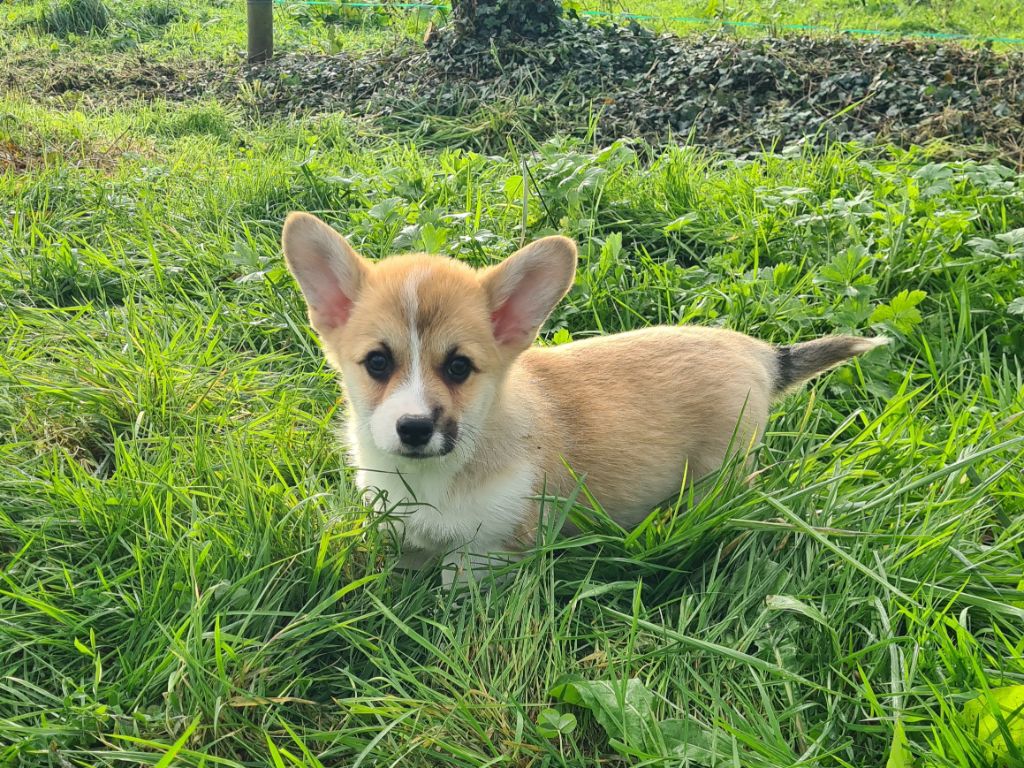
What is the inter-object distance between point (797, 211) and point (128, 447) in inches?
128

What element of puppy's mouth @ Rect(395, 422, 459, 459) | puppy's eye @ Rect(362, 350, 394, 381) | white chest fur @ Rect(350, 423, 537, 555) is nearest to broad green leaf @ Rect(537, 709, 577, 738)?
white chest fur @ Rect(350, 423, 537, 555)

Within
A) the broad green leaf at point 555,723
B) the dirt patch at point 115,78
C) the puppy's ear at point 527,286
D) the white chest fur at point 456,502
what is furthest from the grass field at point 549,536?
the dirt patch at point 115,78

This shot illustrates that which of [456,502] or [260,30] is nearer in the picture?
[456,502]

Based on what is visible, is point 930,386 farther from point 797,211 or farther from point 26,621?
point 26,621

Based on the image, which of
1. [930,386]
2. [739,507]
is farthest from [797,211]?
[739,507]

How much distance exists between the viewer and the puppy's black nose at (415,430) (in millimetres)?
2201

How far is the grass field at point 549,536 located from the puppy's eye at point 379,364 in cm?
43

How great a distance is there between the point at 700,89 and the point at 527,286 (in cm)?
403

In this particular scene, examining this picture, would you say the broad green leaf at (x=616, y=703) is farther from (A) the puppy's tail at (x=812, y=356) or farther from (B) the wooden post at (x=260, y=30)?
(B) the wooden post at (x=260, y=30)

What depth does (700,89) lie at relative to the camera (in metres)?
5.96

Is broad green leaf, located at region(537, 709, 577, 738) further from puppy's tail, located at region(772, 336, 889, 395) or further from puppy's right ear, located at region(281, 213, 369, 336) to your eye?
puppy's tail, located at region(772, 336, 889, 395)

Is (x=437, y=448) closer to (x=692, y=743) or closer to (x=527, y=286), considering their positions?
(x=527, y=286)

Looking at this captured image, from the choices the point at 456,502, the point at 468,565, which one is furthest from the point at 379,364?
the point at 468,565

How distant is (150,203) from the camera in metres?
4.52
